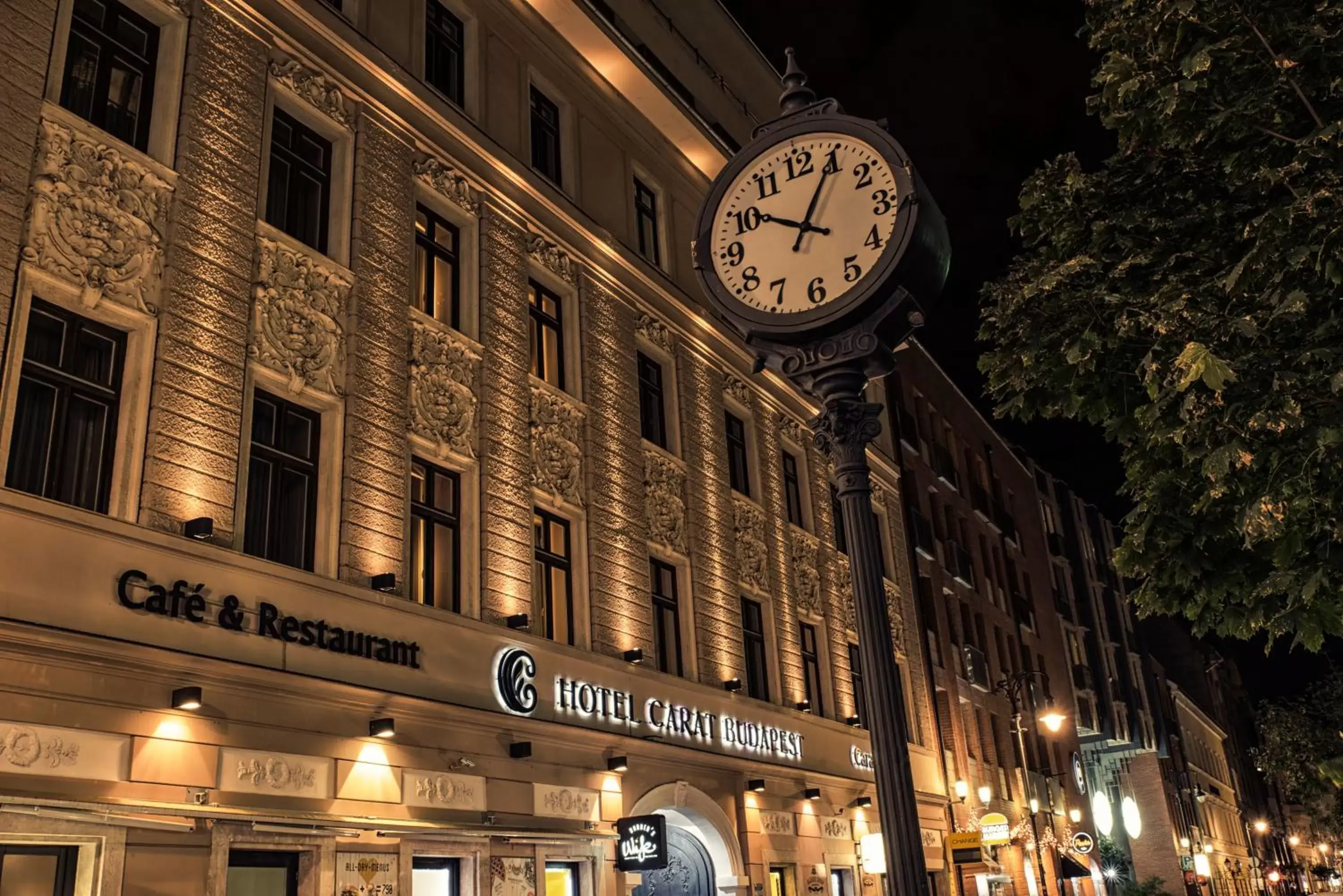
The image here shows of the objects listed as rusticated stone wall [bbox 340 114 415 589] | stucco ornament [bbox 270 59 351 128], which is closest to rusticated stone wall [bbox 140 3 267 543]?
stucco ornament [bbox 270 59 351 128]

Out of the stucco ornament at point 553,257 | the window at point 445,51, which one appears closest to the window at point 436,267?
the stucco ornament at point 553,257

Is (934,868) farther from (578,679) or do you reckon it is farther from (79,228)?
(79,228)

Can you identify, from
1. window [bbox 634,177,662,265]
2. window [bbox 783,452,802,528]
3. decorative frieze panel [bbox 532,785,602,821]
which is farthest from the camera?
window [bbox 783,452,802,528]

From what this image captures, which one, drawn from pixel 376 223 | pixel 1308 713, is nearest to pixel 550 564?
pixel 376 223

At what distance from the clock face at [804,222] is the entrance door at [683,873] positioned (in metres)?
14.3

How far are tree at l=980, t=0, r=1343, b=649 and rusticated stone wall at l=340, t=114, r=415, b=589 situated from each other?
711 cm

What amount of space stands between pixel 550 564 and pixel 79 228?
792 cm

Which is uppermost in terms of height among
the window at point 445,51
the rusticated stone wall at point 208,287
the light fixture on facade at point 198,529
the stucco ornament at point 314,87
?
the window at point 445,51

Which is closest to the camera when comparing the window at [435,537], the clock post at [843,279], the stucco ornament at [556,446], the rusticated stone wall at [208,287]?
the clock post at [843,279]

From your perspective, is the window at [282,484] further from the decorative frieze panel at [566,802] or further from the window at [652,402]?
the window at [652,402]

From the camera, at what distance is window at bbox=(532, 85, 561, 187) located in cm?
1911

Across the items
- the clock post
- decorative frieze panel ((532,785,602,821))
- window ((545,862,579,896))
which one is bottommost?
window ((545,862,579,896))

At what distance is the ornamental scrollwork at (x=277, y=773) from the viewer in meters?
10.8

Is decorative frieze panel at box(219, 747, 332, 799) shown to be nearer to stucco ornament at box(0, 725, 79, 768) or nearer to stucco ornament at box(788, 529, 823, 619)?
stucco ornament at box(0, 725, 79, 768)
